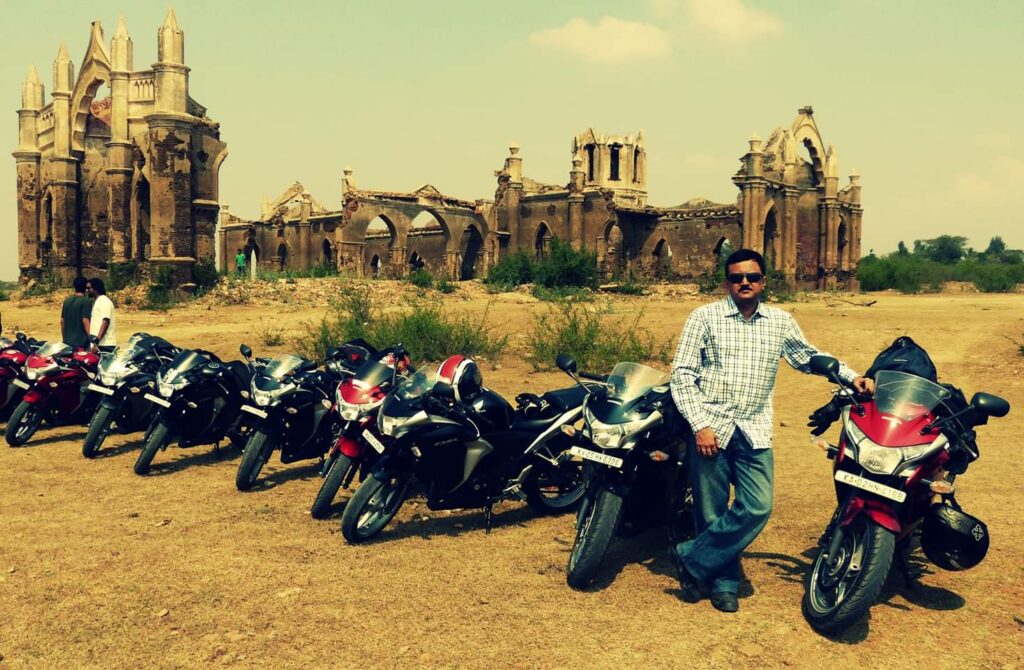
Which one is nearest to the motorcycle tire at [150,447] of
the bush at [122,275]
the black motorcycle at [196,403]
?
the black motorcycle at [196,403]

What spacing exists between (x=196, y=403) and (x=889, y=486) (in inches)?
224

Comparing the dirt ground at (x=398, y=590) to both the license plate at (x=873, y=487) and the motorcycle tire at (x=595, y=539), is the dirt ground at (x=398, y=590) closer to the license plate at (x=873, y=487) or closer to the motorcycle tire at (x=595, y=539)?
the motorcycle tire at (x=595, y=539)

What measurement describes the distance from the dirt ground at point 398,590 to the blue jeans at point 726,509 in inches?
8.6

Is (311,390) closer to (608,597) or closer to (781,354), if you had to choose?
(608,597)

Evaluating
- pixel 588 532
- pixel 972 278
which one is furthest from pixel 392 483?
pixel 972 278

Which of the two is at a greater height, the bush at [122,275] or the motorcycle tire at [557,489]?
the bush at [122,275]

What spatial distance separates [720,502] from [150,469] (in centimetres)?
515

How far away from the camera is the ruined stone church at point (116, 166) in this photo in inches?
1029

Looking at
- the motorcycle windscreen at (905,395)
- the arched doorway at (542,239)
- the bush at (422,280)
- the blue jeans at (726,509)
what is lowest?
the blue jeans at (726,509)

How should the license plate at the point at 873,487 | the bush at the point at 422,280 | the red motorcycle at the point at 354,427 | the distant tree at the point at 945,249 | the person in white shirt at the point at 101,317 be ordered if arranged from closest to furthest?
the license plate at the point at 873,487
the red motorcycle at the point at 354,427
the person in white shirt at the point at 101,317
the bush at the point at 422,280
the distant tree at the point at 945,249

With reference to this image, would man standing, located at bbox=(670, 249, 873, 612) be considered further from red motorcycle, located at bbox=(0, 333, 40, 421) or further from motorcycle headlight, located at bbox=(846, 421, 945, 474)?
red motorcycle, located at bbox=(0, 333, 40, 421)

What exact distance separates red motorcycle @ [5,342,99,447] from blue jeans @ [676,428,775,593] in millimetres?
6716

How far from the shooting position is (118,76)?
91.7ft

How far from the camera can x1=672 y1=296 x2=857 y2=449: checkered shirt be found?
4336mm
